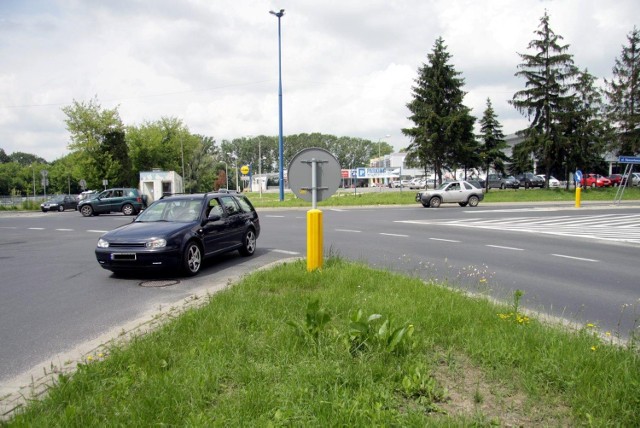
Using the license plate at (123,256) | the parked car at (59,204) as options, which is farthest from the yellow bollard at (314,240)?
the parked car at (59,204)

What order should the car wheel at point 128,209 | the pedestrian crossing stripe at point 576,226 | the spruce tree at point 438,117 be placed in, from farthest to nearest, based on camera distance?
the spruce tree at point 438,117
the car wheel at point 128,209
the pedestrian crossing stripe at point 576,226

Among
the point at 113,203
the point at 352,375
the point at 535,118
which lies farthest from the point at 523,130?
the point at 352,375

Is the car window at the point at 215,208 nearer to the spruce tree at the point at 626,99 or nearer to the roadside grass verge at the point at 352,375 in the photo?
the roadside grass verge at the point at 352,375

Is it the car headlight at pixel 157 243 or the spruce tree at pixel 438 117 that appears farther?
the spruce tree at pixel 438 117

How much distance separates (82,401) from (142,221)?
6324 mm

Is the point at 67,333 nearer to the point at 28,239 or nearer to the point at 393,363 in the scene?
the point at 393,363

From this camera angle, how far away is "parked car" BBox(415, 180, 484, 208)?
30.2 m

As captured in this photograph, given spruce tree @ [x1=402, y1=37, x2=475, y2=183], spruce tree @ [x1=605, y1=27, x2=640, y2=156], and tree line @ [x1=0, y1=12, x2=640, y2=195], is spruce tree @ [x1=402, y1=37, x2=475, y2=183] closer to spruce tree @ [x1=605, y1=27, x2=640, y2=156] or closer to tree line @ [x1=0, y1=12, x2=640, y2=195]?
tree line @ [x1=0, y1=12, x2=640, y2=195]

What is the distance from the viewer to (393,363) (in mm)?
3545

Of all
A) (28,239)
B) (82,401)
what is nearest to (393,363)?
(82,401)

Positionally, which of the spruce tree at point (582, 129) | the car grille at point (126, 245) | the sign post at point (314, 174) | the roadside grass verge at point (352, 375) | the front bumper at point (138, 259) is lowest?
the roadside grass verge at point (352, 375)

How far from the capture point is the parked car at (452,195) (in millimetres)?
30156

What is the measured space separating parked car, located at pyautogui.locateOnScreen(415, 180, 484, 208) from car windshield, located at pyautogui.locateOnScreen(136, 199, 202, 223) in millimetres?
A: 22700

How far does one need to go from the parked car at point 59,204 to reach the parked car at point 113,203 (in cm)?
992
